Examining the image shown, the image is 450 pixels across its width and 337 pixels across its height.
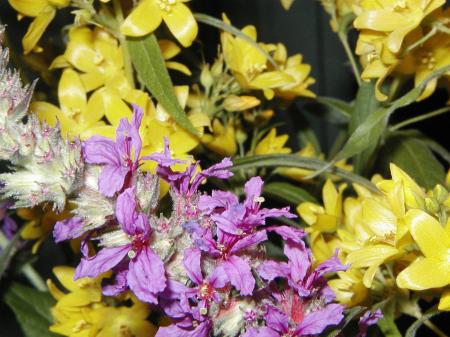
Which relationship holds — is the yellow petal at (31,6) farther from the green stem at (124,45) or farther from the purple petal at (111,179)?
the purple petal at (111,179)

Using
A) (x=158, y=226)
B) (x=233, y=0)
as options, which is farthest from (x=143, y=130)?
(x=233, y=0)

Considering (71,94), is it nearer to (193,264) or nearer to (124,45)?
(124,45)

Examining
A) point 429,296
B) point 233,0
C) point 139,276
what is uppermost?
point 139,276

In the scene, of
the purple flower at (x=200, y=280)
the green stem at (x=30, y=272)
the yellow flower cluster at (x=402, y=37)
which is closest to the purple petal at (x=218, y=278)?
the purple flower at (x=200, y=280)

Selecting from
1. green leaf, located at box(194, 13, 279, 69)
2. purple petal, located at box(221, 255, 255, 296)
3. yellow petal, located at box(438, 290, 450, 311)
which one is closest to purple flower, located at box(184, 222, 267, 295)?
purple petal, located at box(221, 255, 255, 296)

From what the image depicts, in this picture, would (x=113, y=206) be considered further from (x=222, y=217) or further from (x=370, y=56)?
(x=370, y=56)

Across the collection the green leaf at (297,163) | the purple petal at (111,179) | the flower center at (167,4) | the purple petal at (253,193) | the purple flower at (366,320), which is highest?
the purple petal at (111,179)

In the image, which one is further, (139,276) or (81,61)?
(81,61)
